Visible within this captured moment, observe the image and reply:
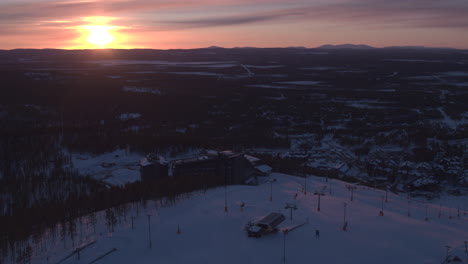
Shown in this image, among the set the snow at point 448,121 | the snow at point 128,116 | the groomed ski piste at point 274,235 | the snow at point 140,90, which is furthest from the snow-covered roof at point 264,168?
the snow at point 140,90

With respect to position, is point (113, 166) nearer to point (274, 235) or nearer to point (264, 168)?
point (264, 168)

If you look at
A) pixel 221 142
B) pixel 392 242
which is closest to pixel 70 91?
pixel 221 142

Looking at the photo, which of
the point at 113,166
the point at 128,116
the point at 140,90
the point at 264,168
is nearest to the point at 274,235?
the point at 264,168

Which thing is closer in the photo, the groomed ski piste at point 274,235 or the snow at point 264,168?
the groomed ski piste at point 274,235

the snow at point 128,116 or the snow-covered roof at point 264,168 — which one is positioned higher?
the snow-covered roof at point 264,168

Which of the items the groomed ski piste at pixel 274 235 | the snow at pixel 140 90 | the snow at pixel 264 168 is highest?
the snow at pixel 140 90

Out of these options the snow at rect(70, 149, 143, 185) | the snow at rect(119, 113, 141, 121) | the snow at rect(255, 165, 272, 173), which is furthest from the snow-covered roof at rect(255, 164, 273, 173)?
the snow at rect(119, 113, 141, 121)

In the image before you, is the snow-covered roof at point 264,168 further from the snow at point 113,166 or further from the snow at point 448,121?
the snow at point 448,121

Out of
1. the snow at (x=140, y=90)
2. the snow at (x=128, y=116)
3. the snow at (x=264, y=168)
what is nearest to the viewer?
the snow at (x=264, y=168)

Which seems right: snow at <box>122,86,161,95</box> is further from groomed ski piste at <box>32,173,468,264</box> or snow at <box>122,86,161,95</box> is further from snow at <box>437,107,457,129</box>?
groomed ski piste at <box>32,173,468,264</box>
